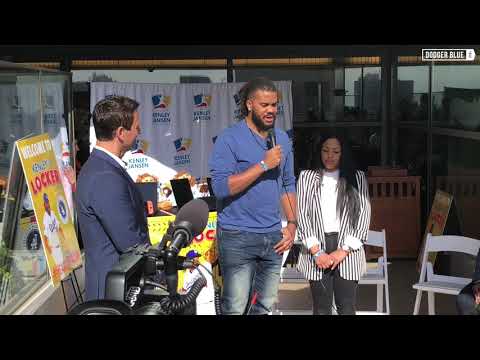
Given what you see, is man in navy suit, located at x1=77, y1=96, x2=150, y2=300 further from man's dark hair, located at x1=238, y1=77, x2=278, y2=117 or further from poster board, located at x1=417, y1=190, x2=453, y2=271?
poster board, located at x1=417, y1=190, x2=453, y2=271

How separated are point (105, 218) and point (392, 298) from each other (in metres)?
4.42

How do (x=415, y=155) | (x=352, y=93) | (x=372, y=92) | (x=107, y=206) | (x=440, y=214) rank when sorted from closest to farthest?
(x=107, y=206)
(x=440, y=214)
(x=415, y=155)
(x=352, y=93)
(x=372, y=92)

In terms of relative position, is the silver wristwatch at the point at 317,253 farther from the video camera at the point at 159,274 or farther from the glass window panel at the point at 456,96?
the glass window panel at the point at 456,96

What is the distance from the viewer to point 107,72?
7.80m

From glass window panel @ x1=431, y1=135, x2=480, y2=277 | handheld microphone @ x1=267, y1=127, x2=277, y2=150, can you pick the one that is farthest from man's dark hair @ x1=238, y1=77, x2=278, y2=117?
glass window panel @ x1=431, y1=135, x2=480, y2=277

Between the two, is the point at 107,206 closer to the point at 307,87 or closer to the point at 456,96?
the point at 456,96

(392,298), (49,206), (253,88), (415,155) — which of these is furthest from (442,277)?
(49,206)

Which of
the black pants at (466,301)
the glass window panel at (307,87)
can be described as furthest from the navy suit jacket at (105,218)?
the glass window panel at (307,87)

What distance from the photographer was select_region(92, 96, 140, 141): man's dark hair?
2.65 meters

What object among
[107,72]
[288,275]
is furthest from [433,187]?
[107,72]

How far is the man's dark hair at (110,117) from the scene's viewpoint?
2654 millimetres

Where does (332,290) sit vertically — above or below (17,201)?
below

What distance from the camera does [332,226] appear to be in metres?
4.16
